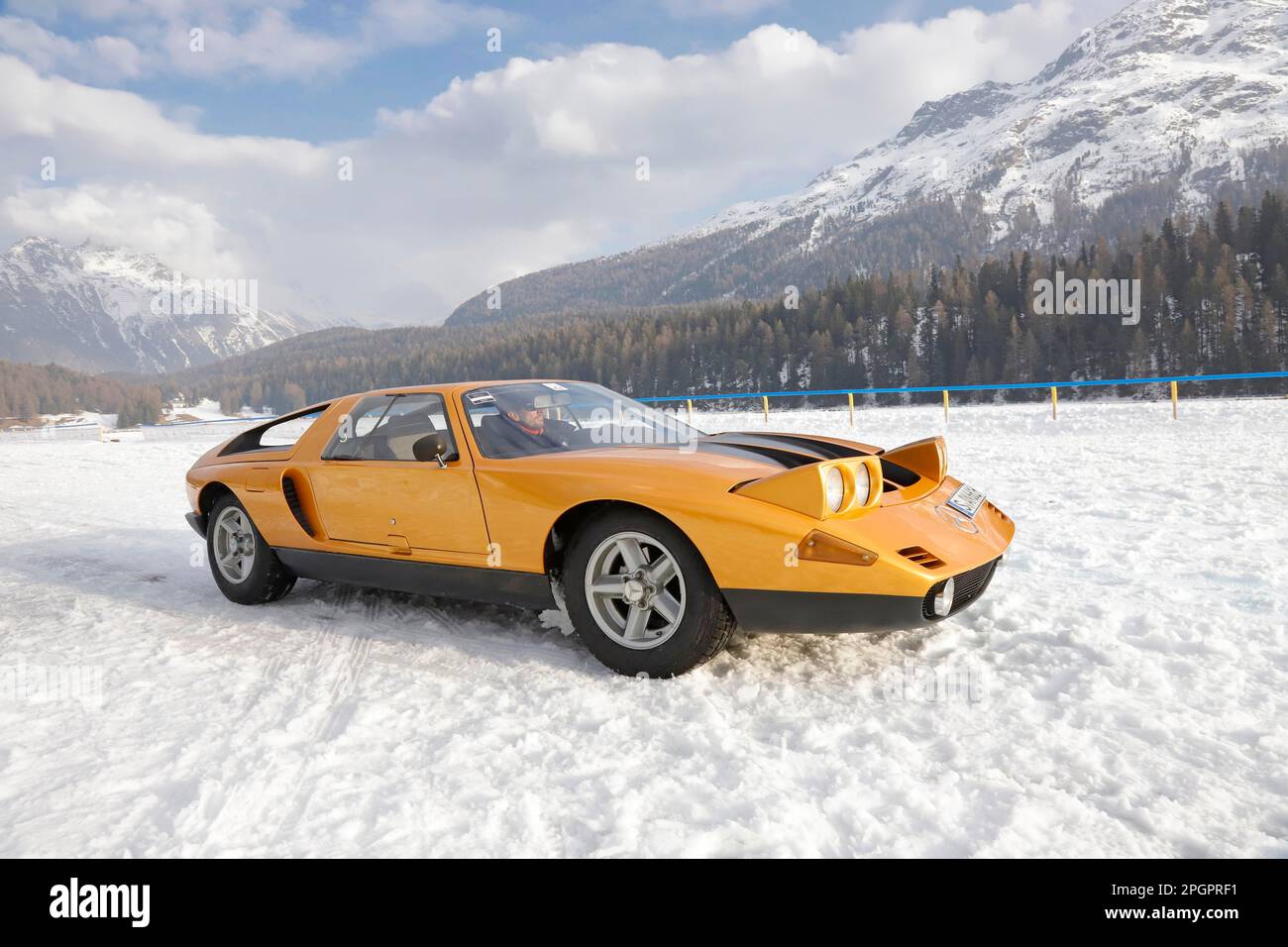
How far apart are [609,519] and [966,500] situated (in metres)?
1.73

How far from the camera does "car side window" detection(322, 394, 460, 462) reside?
394 centimetres

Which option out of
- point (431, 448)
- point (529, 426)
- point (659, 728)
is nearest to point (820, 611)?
point (659, 728)

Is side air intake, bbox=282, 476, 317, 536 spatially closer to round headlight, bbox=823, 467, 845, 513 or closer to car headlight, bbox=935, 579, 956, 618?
round headlight, bbox=823, 467, 845, 513

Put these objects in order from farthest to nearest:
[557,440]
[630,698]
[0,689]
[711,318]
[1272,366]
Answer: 1. [711,318]
2. [1272,366]
3. [557,440]
4. [0,689]
5. [630,698]

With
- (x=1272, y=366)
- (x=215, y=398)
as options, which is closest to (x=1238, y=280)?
(x=1272, y=366)

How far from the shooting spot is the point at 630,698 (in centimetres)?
308

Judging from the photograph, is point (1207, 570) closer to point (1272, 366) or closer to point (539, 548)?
point (539, 548)

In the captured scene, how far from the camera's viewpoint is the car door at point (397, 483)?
12.3ft

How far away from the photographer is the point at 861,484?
3115 mm

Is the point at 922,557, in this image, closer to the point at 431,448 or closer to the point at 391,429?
the point at 431,448

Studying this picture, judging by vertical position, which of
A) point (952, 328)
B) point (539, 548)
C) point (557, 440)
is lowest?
point (539, 548)
